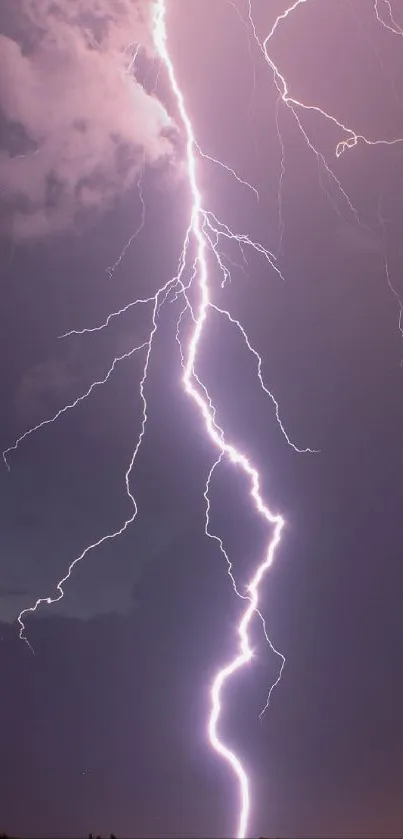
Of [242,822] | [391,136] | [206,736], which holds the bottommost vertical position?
[242,822]

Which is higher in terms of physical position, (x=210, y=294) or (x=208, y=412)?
(x=210, y=294)

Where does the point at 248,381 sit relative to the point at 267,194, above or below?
below

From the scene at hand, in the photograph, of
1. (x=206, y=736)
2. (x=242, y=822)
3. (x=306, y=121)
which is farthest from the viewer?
(x=306, y=121)

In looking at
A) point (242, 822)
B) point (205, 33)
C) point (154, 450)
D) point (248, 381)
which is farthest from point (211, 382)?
point (242, 822)

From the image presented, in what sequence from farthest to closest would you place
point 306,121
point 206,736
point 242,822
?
point 306,121
point 206,736
point 242,822

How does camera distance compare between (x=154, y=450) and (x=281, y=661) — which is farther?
(x=154, y=450)

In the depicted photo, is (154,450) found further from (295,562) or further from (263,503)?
(295,562)
